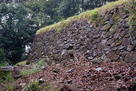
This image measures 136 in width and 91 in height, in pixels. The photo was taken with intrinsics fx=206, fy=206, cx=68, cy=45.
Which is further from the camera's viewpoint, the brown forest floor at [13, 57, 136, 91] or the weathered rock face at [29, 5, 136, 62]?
the weathered rock face at [29, 5, 136, 62]

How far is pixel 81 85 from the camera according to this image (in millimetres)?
5246

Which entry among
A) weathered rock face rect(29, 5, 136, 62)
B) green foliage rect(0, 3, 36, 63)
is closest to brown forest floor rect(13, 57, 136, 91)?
weathered rock face rect(29, 5, 136, 62)

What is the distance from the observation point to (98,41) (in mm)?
7980

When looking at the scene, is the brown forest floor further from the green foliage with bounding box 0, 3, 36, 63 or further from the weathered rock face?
the green foliage with bounding box 0, 3, 36, 63

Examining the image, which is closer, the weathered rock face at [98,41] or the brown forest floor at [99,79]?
the brown forest floor at [99,79]

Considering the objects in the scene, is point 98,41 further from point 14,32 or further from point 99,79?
point 14,32

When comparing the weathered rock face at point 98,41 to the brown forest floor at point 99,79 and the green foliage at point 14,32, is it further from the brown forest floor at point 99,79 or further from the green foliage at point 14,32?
the green foliage at point 14,32

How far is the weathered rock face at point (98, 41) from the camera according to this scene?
6.64 m

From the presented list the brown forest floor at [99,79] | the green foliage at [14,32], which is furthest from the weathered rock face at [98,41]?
the green foliage at [14,32]

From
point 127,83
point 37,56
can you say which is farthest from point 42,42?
point 127,83

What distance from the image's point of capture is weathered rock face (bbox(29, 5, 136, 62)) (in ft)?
21.8

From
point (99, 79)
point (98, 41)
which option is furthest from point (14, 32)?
point (99, 79)

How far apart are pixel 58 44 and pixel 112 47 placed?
4481 mm

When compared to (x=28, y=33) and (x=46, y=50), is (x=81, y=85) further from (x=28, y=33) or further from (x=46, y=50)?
(x=28, y=33)
